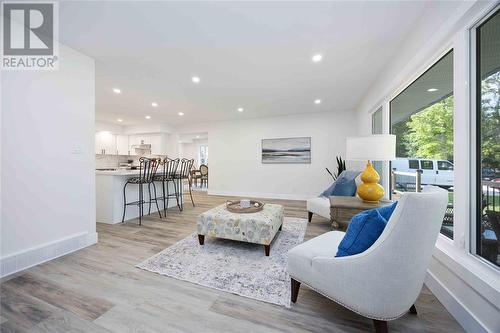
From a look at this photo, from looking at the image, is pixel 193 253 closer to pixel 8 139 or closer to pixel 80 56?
pixel 8 139

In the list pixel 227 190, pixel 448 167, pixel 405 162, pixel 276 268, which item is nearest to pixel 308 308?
pixel 276 268

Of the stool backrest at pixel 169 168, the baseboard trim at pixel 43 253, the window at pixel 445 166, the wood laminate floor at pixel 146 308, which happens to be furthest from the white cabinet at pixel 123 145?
the window at pixel 445 166

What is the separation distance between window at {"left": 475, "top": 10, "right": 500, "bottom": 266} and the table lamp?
2.82ft

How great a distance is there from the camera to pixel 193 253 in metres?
2.21

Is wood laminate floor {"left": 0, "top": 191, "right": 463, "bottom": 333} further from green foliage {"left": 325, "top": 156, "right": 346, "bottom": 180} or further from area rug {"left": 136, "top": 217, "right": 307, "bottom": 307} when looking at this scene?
green foliage {"left": 325, "top": 156, "right": 346, "bottom": 180}

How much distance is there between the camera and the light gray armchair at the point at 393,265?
0.97 meters

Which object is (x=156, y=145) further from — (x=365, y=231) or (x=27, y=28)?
(x=365, y=231)

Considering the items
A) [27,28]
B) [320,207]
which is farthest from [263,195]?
[27,28]

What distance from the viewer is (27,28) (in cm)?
197

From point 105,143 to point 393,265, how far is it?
7.98 meters

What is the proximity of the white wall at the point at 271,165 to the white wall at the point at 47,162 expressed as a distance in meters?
3.97

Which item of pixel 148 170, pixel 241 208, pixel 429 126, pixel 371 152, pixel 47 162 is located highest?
pixel 429 126

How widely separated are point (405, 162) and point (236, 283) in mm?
2530

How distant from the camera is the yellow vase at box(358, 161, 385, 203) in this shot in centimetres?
244
